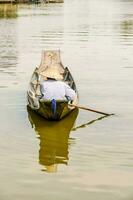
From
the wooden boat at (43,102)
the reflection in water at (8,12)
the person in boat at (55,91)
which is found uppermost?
the person in boat at (55,91)

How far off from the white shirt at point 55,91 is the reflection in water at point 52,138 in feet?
3.41

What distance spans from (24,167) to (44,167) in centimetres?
61

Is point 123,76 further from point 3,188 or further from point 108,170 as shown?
point 3,188

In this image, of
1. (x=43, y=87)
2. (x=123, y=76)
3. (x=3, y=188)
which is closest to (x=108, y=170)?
(x=3, y=188)

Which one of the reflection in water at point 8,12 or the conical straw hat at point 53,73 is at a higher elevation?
the conical straw hat at point 53,73

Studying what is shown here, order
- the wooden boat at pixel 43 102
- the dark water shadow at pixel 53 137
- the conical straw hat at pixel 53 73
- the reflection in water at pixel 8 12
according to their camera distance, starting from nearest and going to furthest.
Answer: the dark water shadow at pixel 53 137 < the wooden boat at pixel 43 102 < the conical straw hat at pixel 53 73 < the reflection in water at pixel 8 12

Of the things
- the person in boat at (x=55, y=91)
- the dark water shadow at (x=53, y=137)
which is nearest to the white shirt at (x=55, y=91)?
the person in boat at (x=55, y=91)

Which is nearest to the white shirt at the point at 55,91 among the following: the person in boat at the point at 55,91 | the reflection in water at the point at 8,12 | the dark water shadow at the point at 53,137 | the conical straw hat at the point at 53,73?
the person in boat at the point at 55,91

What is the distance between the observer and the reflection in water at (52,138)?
14750mm

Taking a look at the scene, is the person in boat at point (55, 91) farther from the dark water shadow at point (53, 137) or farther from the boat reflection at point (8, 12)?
the boat reflection at point (8, 12)

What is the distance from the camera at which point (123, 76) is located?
28797 mm

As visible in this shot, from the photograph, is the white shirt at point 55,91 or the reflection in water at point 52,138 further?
the white shirt at point 55,91

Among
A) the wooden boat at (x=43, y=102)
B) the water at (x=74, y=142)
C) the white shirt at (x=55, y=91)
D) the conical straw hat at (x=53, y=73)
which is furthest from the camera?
the conical straw hat at (x=53, y=73)

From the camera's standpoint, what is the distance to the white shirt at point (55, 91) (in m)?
18.1
